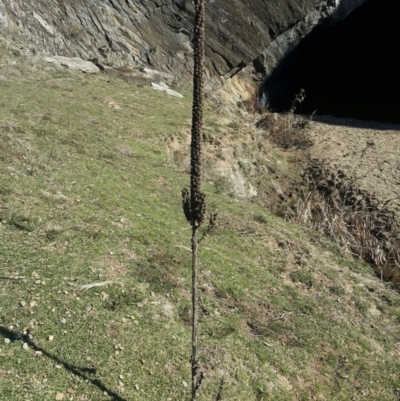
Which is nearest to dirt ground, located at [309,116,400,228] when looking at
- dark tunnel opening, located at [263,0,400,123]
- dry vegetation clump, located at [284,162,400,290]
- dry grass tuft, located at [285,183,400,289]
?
dry vegetation clump, located at [284,162,400,290]

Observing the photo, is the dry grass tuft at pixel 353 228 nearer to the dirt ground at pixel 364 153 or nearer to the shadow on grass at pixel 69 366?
the dirt ground at pixel 364 153

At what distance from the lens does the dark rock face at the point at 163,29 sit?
20.5 metres

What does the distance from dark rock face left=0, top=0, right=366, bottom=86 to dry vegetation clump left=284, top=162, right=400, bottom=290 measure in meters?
10.1

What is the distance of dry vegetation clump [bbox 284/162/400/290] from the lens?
1290cm

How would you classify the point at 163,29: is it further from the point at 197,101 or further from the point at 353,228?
the point at 197,101

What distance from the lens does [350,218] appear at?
582 inches

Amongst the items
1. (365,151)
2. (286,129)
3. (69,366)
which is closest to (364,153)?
(365,151)

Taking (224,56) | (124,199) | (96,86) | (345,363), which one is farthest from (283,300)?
(224,56)

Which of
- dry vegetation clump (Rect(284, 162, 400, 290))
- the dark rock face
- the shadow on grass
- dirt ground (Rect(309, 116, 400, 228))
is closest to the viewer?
the shadow on grass

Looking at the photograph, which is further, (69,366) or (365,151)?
(365,151)

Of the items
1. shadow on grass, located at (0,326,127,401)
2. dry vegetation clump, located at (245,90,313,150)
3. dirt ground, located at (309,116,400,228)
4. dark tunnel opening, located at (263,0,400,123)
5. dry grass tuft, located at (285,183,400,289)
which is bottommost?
shadow on grass, located at (0,326,127,401)

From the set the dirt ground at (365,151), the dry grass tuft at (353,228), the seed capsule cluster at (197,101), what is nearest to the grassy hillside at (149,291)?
the dry grass tuft at (353,228)

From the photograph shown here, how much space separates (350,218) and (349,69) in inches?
749

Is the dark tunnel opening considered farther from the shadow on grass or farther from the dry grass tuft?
the shadow on grass
